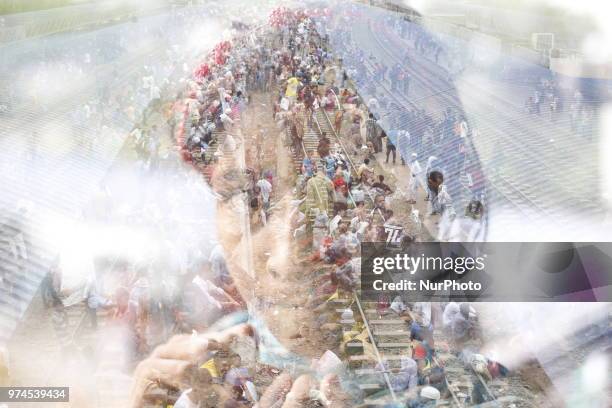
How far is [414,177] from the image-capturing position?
43.4 feet

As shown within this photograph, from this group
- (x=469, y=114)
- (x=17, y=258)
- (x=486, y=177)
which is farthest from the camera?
(x=469, y=114)

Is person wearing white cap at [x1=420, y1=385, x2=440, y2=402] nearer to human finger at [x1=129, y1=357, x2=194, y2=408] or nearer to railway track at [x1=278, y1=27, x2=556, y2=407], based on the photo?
railway track at [x1=278, y1=27, x2=556, y2=407]

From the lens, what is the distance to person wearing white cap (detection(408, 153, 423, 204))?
1272 cm

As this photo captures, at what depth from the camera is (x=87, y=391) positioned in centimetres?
774

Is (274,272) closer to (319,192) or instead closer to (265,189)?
(319,192)

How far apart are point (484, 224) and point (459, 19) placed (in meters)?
9.22

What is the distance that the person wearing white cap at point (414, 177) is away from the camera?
1272 centimetres

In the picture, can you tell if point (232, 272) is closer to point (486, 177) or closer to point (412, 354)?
point (412, 354)

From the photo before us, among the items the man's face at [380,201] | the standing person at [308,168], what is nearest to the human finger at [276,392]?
the man's face at [380,201]

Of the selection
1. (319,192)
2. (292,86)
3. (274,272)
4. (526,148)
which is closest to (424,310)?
(274,272)

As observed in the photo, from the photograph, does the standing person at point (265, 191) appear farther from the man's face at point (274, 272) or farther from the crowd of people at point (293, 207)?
the man's face at point (274, 272)

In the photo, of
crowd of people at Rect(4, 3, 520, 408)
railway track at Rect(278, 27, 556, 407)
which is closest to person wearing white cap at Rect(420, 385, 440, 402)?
crowd of people at Rect(4, 3, 520, 408)

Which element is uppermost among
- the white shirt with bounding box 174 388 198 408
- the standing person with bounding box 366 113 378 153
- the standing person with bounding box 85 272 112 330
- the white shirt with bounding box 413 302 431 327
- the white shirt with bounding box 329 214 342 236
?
the standing person with bounding box 366 113 378 153

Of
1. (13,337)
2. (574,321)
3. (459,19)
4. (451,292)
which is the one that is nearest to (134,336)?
(13,337)
